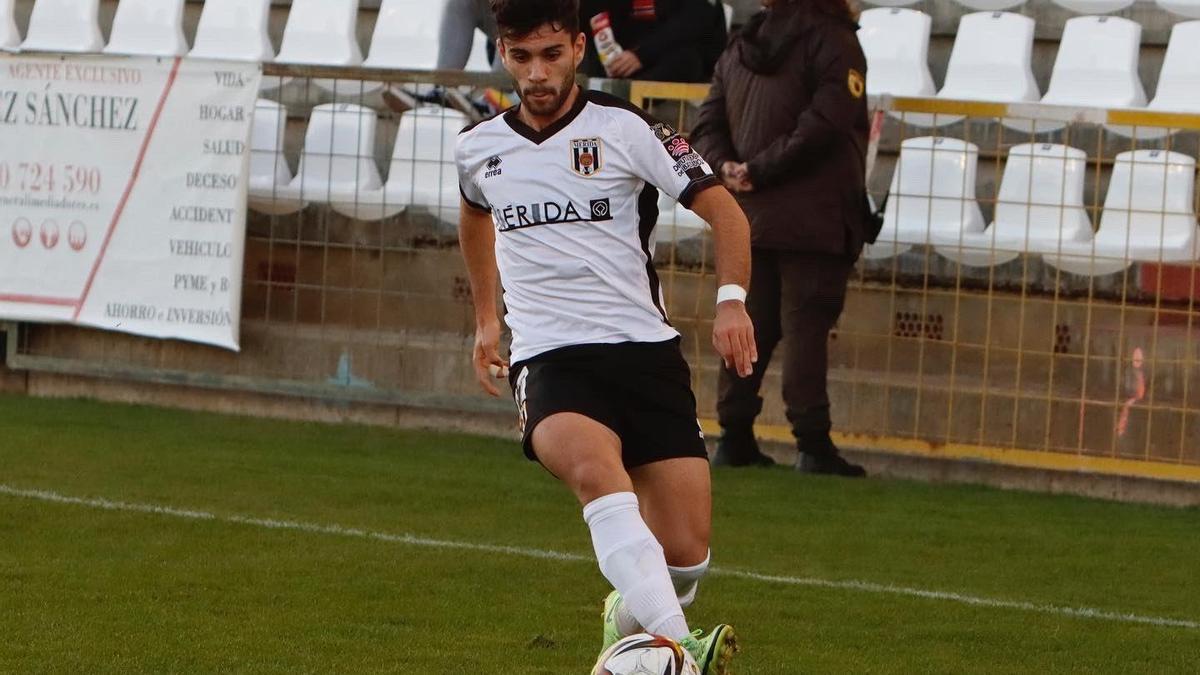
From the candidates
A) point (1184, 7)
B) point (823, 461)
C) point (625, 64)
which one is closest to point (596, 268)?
point (823, 461)

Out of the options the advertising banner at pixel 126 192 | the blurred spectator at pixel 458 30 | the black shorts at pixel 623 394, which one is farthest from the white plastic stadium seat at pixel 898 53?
the black shorts at pixel 623 394

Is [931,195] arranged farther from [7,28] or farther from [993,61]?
[7,28]

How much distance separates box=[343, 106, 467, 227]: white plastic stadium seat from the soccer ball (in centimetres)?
642

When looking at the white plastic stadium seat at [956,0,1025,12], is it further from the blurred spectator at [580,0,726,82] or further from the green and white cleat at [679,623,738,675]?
the green and white cleat at [679,623,738,675]

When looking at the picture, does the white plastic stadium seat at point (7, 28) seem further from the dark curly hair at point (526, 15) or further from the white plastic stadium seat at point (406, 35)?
the dark curly hair at point (526, 15)

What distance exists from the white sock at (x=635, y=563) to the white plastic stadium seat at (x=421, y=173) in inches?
241

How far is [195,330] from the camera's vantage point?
35.7ft

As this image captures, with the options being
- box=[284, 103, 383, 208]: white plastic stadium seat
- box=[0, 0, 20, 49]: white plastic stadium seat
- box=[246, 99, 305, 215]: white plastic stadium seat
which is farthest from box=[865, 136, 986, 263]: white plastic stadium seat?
box=[0, 0, 20, 49]: white plastic stadium seat

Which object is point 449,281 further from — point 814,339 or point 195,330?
point 814,339

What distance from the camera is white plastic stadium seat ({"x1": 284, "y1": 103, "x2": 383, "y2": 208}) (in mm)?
10906

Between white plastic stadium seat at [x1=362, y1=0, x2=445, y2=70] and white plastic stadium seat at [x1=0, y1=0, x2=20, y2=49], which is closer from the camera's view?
white plastic stadium seat at [x1=362, y1=0, x2=445, y2=70]

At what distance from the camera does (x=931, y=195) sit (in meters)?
9.68

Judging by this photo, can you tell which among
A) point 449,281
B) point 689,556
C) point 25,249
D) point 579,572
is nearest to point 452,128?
point 449,281

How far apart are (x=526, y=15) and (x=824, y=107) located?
165 inches
